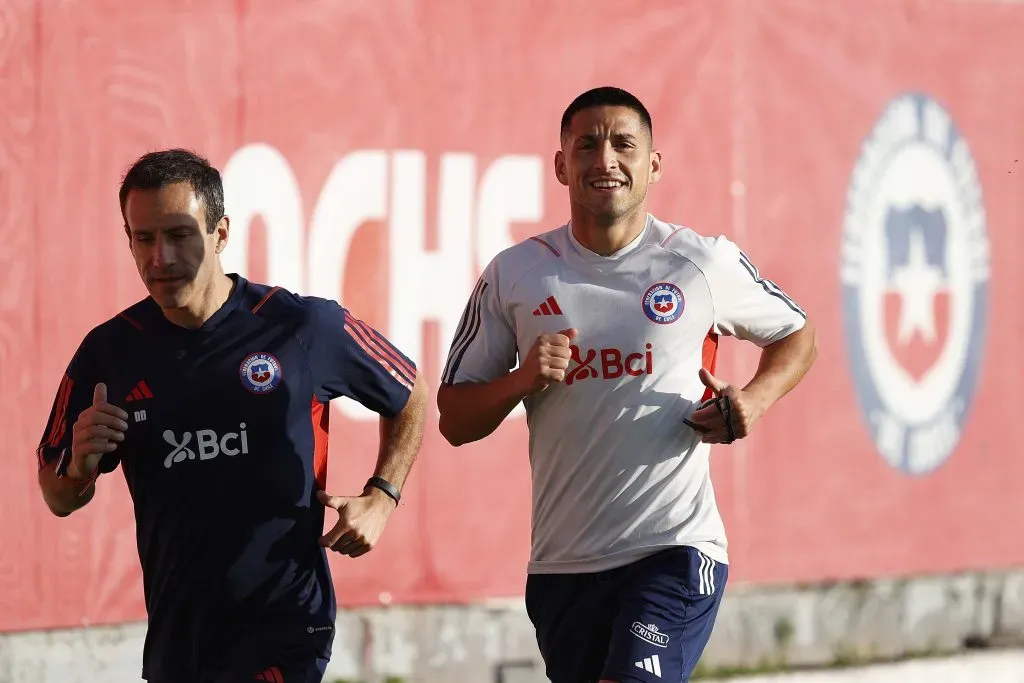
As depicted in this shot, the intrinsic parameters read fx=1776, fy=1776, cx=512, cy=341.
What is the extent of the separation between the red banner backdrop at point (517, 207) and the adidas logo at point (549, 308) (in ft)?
8.93

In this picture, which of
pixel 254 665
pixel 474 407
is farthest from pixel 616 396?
pixel 254 665

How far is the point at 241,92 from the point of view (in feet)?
24.8

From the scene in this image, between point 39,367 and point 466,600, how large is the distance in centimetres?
222

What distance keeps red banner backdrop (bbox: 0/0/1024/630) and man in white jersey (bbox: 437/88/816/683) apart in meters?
2.61

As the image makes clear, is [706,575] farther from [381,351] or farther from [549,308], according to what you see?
[381,351]

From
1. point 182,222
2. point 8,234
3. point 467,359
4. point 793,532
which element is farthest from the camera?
point 793,532

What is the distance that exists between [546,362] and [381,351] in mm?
513

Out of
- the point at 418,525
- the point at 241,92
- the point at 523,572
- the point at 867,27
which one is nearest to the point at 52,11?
the point at 241,92

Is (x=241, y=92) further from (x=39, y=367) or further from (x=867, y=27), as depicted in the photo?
(x=867, y=27)

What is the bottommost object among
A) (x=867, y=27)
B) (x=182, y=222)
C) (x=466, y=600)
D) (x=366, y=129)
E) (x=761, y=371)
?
(x=466, y=600)

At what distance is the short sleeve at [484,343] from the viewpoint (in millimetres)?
5176

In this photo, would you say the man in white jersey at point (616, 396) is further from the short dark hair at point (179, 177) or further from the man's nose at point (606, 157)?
the short dark hair at point (179, 177)

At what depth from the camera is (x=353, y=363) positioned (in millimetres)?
4898

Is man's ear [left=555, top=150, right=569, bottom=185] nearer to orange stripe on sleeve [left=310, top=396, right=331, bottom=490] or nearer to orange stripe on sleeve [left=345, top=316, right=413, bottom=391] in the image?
orange stripe on sleeve [left=345, top=316, right=413, bottom=391]
